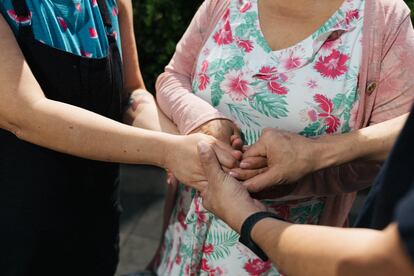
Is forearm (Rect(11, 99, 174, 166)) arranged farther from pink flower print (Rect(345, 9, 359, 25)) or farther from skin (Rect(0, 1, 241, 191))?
pink flower print (Rect(345, 9, 359, 25))

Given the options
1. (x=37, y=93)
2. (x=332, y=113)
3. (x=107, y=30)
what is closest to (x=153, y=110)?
(x=107, y=30)

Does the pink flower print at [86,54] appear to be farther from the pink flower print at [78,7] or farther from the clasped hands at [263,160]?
the clasped hands at [263,160]

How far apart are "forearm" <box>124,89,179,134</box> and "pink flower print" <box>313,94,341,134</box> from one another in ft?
1.72

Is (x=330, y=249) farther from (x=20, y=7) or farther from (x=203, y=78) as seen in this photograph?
(x=20, y=7)

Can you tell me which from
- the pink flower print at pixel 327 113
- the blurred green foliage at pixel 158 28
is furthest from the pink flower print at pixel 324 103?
the blurred green foliage at pixel 158 28

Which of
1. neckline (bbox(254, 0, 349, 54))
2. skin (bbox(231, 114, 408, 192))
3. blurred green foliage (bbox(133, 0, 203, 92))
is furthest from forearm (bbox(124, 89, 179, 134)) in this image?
blurred green foliage (bbox(133, 0, 203, 92))

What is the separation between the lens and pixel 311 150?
1668mm

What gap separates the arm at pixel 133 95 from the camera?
1.96m

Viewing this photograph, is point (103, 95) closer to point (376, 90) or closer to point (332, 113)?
→ point (332, 113)

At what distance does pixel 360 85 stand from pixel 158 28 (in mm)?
2510

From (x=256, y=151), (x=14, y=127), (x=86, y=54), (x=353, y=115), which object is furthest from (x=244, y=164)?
(x=14, y=127)

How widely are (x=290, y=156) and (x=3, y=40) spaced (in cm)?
93

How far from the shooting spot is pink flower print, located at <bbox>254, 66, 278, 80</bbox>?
5.82 feet

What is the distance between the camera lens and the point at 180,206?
81.6 inches
